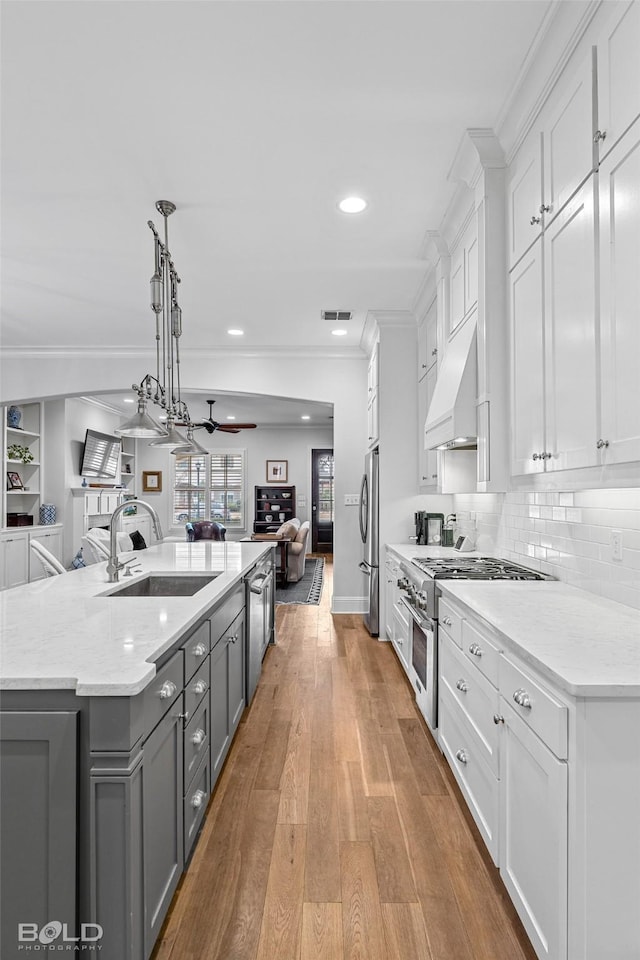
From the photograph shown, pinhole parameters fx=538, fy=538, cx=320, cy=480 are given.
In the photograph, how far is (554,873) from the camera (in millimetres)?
1288

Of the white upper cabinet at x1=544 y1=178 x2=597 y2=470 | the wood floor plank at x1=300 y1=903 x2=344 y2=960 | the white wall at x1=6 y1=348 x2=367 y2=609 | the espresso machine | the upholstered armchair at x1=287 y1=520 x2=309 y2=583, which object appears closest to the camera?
the wood floor plank at x1=300 y1=903 x2=344 y2=960

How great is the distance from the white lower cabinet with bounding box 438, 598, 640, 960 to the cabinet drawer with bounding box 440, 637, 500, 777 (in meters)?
0.07

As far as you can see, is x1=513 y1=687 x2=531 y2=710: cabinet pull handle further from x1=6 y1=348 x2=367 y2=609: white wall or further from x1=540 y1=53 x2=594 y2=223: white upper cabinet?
x1=6 y1=348 x2=367 y2=609: white wall

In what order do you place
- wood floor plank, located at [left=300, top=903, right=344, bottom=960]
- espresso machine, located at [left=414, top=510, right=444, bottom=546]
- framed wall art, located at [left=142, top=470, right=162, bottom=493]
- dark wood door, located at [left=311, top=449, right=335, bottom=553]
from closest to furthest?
wood floor plank, located at [left=300, top=903, right=344, bottom=960], espresso machine, located at [left=414, top=510, right=444, bottom=546], framed wall art, located at [left=142, top=470, right=162, bottom=493], dark wood door, located at [left=311, top=449, right=335, bottom=553]

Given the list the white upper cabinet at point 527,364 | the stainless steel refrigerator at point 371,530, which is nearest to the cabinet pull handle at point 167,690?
the white upper cabinet at point 527,364

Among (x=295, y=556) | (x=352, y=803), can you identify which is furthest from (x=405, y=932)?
(x=295, y=556)

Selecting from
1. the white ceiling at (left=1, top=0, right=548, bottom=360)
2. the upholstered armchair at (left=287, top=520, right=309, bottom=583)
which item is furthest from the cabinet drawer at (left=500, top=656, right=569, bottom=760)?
the upholstered armchair at (left=287, top=520, right=309, bottom=583)

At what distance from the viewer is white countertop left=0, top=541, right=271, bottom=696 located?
1.29 metres

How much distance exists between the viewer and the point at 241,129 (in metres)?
2.38

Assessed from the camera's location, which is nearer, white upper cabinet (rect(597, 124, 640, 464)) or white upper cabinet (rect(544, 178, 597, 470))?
white upper cabinet (rect(597, 124, 640, 464))

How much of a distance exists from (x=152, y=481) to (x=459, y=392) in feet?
31.8

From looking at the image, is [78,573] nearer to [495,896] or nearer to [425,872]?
[425,872]

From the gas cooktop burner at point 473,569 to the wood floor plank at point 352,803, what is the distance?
1001 millimetres

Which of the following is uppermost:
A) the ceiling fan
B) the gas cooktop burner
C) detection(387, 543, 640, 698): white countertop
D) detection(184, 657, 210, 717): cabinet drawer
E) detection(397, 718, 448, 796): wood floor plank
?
the ceiling fan
